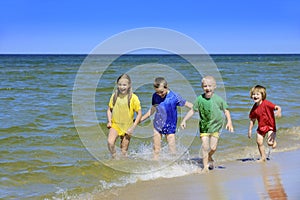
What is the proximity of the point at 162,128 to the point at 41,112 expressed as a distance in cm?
578

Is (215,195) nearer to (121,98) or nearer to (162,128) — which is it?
(162,128)

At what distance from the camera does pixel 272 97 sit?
15.5m

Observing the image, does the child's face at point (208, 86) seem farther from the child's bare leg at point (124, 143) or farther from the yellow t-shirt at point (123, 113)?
the child's bare leg at point (124, 143)

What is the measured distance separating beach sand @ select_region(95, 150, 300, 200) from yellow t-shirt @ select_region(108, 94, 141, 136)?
4.78ft

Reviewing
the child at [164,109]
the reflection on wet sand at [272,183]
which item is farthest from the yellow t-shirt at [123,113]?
the reflection on wet sand at [272,183]

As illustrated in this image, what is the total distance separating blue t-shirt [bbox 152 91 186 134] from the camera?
7.04 metres

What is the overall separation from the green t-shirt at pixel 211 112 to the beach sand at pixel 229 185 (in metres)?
0.62

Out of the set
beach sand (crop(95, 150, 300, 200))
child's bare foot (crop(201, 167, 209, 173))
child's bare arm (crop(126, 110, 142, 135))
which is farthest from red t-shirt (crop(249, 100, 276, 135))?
child's bare arm (crop(126, 110, 142, 135))

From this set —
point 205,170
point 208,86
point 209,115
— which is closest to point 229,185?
point 205,170

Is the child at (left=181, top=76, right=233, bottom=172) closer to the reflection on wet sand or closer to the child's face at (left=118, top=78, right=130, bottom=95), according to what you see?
the reflection on wet sand

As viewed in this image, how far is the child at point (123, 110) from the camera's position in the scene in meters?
7.16

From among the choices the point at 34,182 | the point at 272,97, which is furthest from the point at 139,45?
the point at 272,97

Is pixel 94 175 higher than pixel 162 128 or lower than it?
lower

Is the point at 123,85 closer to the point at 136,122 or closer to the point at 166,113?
the point at 136,122
